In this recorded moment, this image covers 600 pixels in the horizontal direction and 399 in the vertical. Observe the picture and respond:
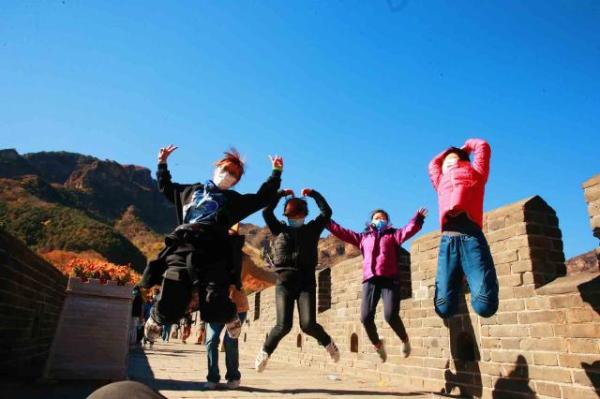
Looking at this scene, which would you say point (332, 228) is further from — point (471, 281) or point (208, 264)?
point (208, 264)

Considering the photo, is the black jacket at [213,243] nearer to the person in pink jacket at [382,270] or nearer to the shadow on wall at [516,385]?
the person in pink jacket at [382,270]

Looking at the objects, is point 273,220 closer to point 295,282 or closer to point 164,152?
point 295,282

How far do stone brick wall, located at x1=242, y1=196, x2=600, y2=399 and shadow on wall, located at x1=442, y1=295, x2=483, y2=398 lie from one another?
0.01 meters

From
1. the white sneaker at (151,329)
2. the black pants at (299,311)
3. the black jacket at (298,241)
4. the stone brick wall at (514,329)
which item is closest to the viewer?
the white sneaker at (151,329)

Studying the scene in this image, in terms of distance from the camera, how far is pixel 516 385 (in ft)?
14.2

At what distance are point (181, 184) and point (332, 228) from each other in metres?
2.20

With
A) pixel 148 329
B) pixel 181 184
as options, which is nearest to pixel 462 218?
pixel 181 184

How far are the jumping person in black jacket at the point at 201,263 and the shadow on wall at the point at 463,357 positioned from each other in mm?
2871

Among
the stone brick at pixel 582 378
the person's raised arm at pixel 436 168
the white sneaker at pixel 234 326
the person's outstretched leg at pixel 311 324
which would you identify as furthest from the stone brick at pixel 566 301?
the white sneaker at pixel 234 326

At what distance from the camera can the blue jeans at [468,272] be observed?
12.0 feet

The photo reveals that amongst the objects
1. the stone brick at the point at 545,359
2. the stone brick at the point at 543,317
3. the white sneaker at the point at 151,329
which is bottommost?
the stone brick at the point at 545,359

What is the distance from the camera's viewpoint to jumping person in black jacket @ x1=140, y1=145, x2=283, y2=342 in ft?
10.6

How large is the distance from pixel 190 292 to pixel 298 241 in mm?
1699

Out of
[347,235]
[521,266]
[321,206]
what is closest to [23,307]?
[321,206]
